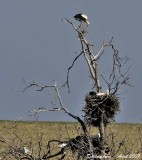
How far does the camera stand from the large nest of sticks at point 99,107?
13.6 meters

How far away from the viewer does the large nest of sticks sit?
44.7ft

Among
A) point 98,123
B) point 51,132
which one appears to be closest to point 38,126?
point 51,132

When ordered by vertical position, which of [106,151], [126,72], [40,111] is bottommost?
[106,151]

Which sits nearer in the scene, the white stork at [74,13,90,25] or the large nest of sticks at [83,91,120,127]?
the white stork at [74,13,90,25]

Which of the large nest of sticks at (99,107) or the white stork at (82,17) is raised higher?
the white stork at (82,17)

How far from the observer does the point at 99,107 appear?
1372 cm

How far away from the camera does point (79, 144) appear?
1312cm

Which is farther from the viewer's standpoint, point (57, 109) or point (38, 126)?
point (38, 126)

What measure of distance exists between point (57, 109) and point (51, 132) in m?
19.2

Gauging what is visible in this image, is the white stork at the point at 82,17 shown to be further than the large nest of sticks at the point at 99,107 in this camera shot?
No

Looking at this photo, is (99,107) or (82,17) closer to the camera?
(82,17)

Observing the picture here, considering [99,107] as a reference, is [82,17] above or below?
above

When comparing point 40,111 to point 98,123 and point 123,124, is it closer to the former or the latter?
point 98,123

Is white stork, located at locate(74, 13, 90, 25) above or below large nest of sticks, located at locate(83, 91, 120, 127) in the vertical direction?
above
